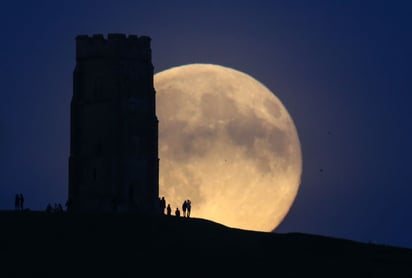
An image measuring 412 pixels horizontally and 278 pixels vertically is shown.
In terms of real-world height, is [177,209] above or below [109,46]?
below

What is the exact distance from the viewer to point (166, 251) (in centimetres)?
9700

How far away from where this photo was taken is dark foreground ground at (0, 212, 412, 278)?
93.2 metres

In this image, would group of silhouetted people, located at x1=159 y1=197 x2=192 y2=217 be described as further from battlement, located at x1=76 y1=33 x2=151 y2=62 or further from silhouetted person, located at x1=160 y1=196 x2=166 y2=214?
battlement, located at x1=76 y1=33 x2=151 y2=62

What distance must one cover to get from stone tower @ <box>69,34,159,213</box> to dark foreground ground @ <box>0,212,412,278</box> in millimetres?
22435

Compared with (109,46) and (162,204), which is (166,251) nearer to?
(162,204)

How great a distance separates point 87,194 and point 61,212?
2282 centimetres

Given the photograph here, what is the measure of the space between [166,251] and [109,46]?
119 feet

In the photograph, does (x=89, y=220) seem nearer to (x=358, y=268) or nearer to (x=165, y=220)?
(x=165, y=220)

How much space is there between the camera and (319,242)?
103188mm

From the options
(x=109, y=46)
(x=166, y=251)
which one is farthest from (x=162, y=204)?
(x=166, y=251)

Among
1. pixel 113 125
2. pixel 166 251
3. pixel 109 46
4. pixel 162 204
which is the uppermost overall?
pixel 109 46

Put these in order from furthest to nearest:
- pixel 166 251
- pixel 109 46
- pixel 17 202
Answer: pixel 109 46 < pixel 17 202 < pixel 166 251

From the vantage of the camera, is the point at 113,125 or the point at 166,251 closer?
the point at 166,251

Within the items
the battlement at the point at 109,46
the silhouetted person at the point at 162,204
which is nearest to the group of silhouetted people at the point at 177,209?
the silhouetted person at the point at 162,204
